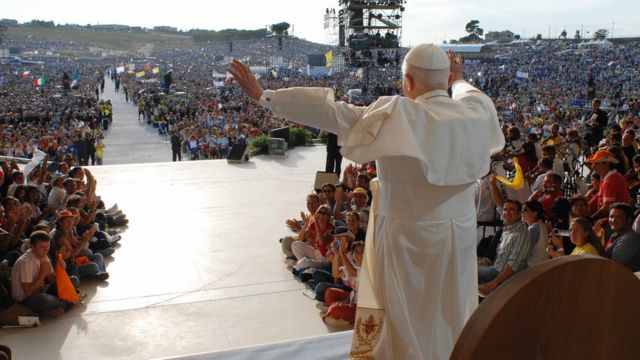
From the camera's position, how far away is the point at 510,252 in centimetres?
498

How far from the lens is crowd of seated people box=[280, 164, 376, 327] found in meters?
5.15

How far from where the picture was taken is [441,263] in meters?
2.51

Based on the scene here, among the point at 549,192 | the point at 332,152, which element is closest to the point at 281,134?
the point at 332,152

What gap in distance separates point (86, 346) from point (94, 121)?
2237 centimetres

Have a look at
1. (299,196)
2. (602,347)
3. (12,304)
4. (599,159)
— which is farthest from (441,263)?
(299,196)

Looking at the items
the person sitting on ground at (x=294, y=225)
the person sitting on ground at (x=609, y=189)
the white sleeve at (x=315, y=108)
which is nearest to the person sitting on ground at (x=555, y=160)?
the person sitting on ground at (x=609, y=189)

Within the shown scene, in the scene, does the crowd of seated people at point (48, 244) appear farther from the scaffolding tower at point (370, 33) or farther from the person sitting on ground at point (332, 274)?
the scaffolding tower at point (370, 33)

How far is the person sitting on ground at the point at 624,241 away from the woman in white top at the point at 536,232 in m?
0.50

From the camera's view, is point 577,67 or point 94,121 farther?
point 577,67

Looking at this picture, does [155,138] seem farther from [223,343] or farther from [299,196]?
[223,343]

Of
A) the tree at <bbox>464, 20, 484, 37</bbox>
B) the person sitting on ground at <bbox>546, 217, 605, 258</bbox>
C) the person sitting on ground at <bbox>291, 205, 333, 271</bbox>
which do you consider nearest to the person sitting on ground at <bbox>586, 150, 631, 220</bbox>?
the person sitting on ground at <bbox>546, 217, 605, 258</bbox>

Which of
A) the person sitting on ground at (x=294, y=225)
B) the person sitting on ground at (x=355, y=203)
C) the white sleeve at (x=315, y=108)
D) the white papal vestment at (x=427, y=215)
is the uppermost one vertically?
the white sleeve at (x=315, y=108)

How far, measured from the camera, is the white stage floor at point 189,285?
4.85 meters

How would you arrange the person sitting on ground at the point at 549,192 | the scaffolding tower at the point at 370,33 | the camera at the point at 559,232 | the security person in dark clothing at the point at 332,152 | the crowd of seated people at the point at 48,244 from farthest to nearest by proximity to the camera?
1. the scaffolding tower at the point at 370,33
2. the security person in dark clothing at the point at 332,152
3. the person sitting on ground at the point at 549,192
4. the camera at the point at 559,232
5. the crowd of seated people at the point at 48,244
